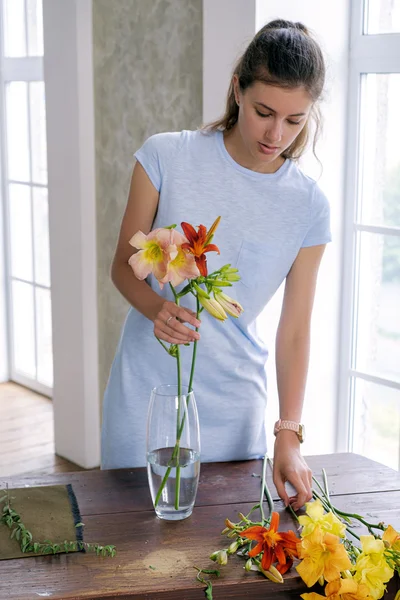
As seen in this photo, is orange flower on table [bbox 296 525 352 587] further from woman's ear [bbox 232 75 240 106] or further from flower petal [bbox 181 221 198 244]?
woman's ear [bbox 232 75 240 106]

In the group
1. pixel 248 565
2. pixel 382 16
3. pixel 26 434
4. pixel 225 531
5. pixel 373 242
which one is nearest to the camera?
pixel 248 565

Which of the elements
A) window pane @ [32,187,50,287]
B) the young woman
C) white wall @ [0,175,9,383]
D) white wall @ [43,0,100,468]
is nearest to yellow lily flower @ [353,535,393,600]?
the young woman

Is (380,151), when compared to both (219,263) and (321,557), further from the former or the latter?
(321,557)

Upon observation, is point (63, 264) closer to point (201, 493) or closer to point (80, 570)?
point (201, 493)

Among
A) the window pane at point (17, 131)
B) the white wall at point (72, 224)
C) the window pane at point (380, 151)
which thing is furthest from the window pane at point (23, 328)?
the window pane at point (380, 151)

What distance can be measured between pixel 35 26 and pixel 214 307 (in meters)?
3.99

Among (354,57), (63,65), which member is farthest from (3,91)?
(354,57)

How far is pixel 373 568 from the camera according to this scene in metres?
1.34

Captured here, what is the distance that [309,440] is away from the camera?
3.39 m

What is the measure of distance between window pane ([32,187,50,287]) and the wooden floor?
704 mm

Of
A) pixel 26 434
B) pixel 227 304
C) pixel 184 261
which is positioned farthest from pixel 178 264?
pixel 26 434

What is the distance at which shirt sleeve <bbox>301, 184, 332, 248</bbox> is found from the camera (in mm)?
2006

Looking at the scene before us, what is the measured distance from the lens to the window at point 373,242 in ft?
10.2

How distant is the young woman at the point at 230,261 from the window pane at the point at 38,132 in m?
3.24
